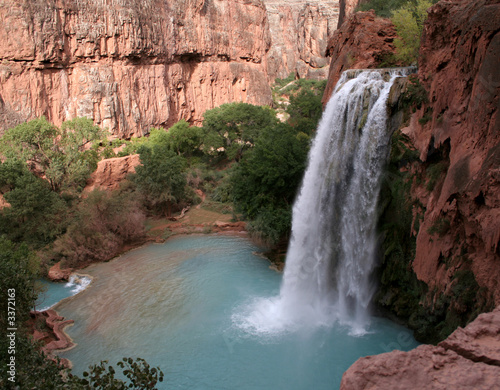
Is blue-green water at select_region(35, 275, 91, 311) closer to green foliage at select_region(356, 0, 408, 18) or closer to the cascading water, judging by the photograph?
the cascading water

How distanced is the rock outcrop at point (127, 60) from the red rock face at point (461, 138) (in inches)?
1029

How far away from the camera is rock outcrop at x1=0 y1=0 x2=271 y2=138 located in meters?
26.4

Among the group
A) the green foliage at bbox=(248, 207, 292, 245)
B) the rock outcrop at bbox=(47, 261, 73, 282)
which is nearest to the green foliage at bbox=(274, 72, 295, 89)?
the green foliage at bbox=(248, 207, 292, 245)

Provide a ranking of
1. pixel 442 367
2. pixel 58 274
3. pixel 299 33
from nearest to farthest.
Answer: pixel 442 367
pixel 58 274
pixel 299 33

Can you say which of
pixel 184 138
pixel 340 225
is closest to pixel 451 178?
pixel 340 225

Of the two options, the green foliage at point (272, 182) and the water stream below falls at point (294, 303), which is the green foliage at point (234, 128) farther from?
the water stream below falls at point (294, 303)

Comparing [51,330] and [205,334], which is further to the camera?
[51,330]

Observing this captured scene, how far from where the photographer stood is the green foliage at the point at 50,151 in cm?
2064

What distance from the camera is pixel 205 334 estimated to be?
10594 mm

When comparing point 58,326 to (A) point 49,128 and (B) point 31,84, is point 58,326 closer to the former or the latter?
(A) point 49,128

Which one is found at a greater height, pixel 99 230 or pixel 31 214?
pixel 31 214

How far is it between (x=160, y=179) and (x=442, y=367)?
20047mm

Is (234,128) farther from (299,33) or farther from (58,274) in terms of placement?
(299,33)

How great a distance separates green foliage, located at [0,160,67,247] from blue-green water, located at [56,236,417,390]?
3601mm
